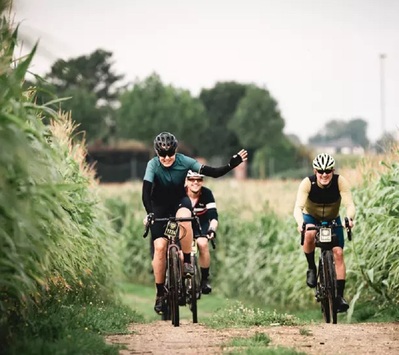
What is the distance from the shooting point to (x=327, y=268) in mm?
11688

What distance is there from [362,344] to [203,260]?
152 inches

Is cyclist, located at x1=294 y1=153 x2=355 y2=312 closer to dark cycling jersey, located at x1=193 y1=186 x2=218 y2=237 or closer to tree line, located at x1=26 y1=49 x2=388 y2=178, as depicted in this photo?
dark cycling jersey, located at x1=193 y1=186 x2=218 y2=237

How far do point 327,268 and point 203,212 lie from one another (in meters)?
2.23

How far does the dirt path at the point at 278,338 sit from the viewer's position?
871 centimetres

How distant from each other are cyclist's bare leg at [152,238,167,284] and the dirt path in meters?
0.60

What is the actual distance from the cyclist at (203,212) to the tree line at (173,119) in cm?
4763

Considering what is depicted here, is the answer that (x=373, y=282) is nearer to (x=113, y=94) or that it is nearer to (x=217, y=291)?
→ (x=217, y=291)

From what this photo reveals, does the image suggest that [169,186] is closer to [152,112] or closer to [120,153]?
[120,153]

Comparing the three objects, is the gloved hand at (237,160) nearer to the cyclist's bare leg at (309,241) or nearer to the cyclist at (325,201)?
the cyclist at (325,201)

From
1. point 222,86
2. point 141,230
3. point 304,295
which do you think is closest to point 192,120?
point 222,86

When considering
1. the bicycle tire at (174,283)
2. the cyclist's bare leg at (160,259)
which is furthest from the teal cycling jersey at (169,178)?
the bicycle tire at (174,283)

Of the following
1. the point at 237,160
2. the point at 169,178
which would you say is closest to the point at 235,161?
the point at 237,160

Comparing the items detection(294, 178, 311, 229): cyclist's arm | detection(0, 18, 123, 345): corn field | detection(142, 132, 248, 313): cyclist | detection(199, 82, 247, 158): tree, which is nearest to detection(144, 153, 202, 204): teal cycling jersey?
detection(142, 132, 248, 313): cyclist

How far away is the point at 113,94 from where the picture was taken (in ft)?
293
